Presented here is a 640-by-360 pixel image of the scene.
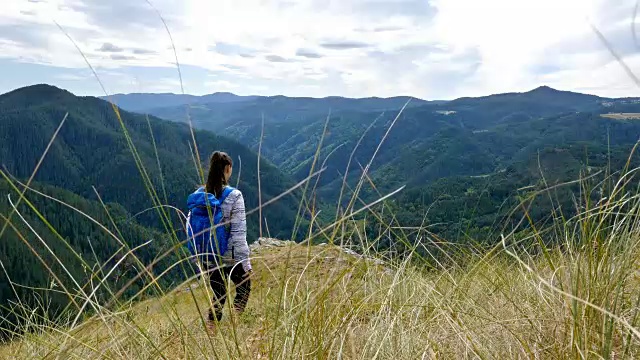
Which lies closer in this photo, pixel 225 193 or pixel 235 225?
pixel 225 193

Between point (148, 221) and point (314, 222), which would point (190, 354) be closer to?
point (314, 222)

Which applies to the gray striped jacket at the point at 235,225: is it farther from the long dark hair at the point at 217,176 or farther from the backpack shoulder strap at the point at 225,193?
the long dark hair at the point at 217,176

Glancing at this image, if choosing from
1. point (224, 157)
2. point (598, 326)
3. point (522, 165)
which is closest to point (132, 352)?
point (598, 326)

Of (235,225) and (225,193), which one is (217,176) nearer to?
(225,193)

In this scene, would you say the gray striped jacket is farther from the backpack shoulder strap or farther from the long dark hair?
the long dark hair

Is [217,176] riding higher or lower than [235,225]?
higher

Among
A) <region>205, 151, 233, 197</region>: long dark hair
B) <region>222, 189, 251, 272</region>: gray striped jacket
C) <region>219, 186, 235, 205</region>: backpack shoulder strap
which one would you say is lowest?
<region>222, 189, 251, 272</region>: gray striped jacket

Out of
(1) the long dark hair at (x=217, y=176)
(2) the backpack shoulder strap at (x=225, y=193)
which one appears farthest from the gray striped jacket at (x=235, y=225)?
(1) the long dark hair at (x=217, y=176)

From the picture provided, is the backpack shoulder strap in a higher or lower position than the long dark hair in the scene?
lower

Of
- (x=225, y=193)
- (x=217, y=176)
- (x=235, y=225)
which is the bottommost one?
(x=235, y=225)

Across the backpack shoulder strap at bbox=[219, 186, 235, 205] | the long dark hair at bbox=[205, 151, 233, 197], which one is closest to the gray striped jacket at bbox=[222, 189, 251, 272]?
the backpack shoulder strap at bbox=[219, 186, 235, 205]

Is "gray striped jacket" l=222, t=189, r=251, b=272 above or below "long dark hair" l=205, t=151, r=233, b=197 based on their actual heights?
below

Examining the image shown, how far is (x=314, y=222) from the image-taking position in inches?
79.0

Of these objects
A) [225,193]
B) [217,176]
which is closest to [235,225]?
[225,193]
